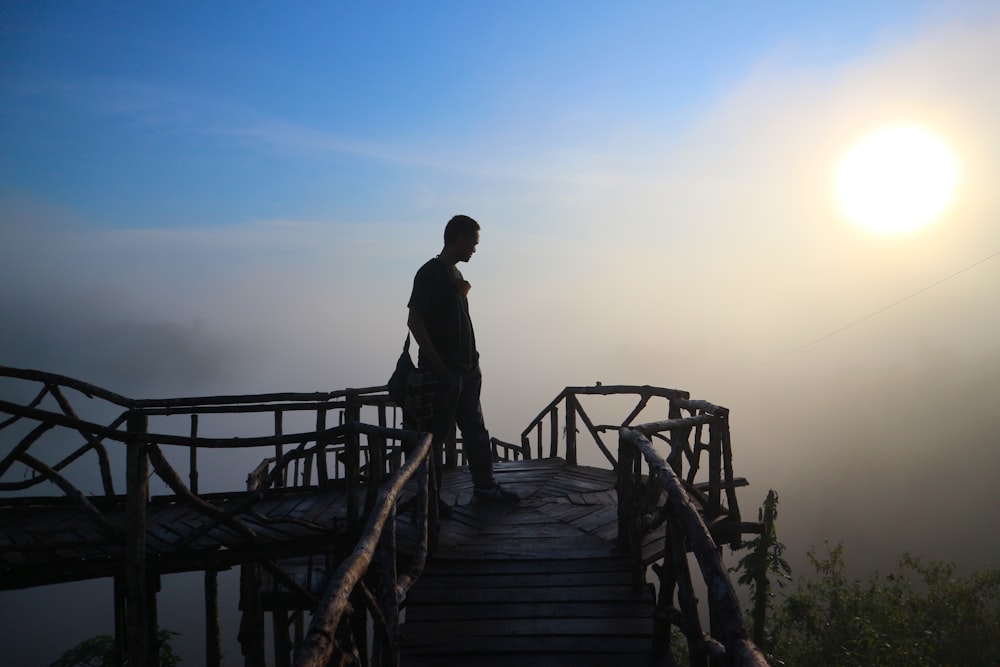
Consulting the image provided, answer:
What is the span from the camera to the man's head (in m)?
5.82

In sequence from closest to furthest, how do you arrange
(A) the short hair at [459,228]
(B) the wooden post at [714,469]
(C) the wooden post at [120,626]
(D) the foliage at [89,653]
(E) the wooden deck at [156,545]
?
(E) the wooden deck at [156,545], (A) the short hair at [459,228], (B) the wooden post at [714,469], (C) the wooden post at [120,626], (D) the foliage at [89,653]

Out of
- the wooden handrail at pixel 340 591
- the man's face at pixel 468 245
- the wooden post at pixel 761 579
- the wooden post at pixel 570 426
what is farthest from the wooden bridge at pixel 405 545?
the wooden post at pixel 761 579

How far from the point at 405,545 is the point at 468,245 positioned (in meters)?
2.51

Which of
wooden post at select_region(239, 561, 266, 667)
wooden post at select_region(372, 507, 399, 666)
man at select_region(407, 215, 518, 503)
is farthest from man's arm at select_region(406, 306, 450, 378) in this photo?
wooden post at select_region(239, 561, 266, 667)

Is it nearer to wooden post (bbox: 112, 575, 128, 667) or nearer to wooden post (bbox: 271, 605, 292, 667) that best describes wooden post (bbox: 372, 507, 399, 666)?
wooden post (bbox: 112, 575, 128, 667)

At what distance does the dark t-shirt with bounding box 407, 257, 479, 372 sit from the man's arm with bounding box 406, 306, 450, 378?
0.21 feet

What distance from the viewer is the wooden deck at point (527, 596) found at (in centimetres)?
412

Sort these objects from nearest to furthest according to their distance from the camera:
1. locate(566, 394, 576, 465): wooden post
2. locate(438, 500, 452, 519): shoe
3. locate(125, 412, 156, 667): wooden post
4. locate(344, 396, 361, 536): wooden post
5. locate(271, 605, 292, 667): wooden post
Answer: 1. locate(125, 412, 156, 667): wooden post
2. locate(344, 396, 361, 536): wooden post
3. locate(438, 500, 452, 519): shoe
4. locate(271, 605, 292, 667): wooden post
5. locate(566, 394, 576, 465): wooden post

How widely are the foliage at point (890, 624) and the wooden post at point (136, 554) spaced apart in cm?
1932

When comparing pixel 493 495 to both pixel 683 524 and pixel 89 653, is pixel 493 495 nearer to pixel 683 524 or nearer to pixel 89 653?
pixel 683 524

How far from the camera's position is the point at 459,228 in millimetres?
5824

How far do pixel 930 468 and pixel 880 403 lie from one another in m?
45.7

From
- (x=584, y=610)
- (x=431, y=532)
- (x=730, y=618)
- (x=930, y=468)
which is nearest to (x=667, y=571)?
(x=584, y=610)

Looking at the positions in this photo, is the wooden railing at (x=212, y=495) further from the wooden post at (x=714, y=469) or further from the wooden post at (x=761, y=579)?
the wooden post at (x=761, y=579)
